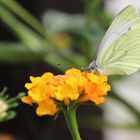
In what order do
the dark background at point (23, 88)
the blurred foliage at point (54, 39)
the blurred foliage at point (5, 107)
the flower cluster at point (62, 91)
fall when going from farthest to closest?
the dark background at point (23, 88) < the blurred foliage at point (54, 39) < the blurred foliage at point (5, 107) < the flower cluster at point (62, 91)

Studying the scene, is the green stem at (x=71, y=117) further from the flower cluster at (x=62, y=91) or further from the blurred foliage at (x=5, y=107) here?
the blurred foliage at (x=5, y=107)

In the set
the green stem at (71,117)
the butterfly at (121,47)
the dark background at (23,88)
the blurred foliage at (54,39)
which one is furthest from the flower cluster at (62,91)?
the dark background at (23,88)

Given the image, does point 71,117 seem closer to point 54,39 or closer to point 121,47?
point 121,47

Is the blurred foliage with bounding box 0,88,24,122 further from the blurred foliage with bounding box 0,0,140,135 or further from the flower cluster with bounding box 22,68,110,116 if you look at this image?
the blurred foliage with bounding box 0,0,140,135

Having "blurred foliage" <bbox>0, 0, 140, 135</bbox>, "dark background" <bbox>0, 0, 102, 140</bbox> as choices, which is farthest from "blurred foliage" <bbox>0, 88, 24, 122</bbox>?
"dark background" <bbox>0, 0, 102, 140</bbox>

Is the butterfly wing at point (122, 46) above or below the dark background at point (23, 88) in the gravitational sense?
below

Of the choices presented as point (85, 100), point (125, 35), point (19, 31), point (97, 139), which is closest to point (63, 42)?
point (19, 31)

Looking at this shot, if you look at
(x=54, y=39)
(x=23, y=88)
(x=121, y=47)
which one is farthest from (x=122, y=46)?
(x=23, y=88)
